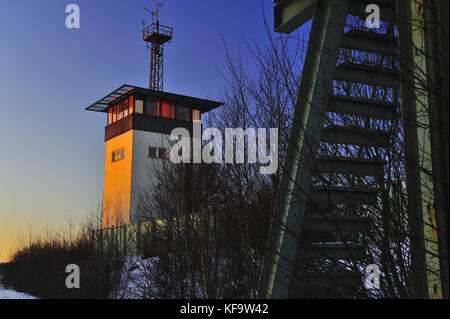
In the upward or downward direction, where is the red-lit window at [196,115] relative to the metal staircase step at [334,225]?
upward

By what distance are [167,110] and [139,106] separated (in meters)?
1.96

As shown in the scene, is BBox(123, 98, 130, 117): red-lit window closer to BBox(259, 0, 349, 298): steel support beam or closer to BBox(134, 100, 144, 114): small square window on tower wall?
BBox(134, 100, 144, 114): small square window on tower wall

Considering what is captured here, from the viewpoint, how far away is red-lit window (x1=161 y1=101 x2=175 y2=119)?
32094 mm

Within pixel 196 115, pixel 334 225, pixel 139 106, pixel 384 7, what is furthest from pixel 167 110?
pixel 334 225

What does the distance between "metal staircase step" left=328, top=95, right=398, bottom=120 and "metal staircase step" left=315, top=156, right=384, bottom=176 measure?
0.42 meters

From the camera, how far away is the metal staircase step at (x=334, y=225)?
391 centimetres

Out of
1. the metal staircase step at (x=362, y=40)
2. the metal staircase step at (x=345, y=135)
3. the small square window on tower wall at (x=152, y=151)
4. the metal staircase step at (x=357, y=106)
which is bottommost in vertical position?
the metal staircase step at (x=345, y=135)

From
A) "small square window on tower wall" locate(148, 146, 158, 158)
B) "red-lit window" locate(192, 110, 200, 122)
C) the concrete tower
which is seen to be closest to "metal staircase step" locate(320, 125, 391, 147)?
the concrete tower

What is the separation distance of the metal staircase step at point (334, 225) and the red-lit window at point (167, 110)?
28.6 metres

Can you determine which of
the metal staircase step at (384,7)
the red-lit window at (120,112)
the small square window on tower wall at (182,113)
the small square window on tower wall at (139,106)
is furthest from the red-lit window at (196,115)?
the metal staircase step at (384,7)

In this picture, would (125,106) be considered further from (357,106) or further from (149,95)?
(357,106)

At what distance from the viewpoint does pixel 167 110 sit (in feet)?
106

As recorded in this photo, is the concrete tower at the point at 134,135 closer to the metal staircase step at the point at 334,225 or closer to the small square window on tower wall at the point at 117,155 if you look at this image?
the small square window on tower wall at the point at 117,155
